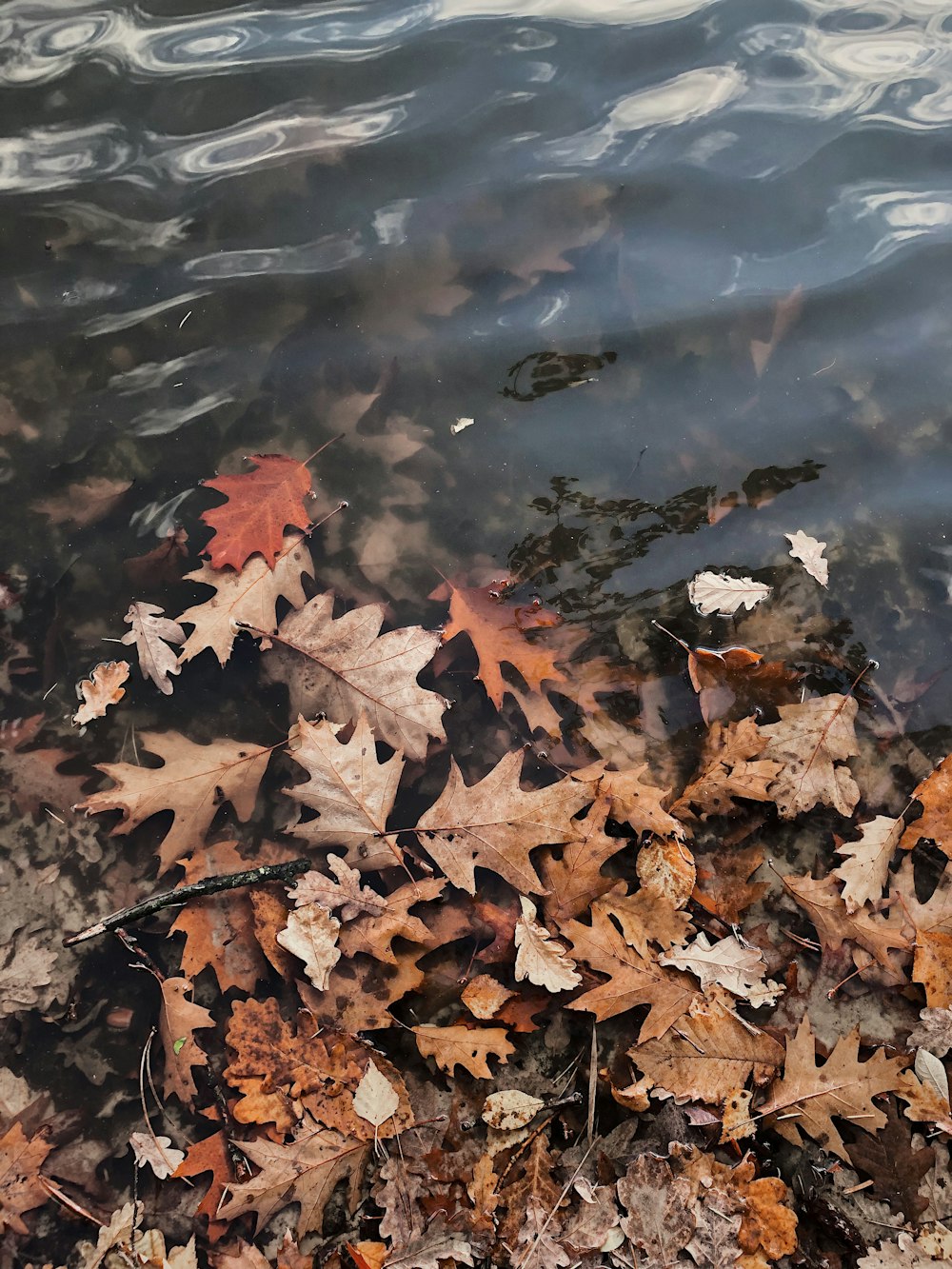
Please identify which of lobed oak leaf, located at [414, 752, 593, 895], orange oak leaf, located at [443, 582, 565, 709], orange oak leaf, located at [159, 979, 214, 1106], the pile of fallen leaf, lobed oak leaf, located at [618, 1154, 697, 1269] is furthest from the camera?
orange oak leaf, located at [443, 582, 565, 709]

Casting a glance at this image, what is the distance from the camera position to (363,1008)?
2.22 meters

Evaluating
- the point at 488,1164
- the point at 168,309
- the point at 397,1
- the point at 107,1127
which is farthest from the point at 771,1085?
the point at 397,1

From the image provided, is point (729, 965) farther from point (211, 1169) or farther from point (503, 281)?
point (503, 281)

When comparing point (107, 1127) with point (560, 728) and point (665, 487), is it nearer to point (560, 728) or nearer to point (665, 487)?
point (560, 728)

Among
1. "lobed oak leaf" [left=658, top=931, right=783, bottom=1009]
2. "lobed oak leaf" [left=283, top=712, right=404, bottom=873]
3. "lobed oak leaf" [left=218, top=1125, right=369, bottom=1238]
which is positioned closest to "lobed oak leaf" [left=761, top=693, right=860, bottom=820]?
"lobed oak leaf" [left=658, top=931, right=783, bottom=1009]

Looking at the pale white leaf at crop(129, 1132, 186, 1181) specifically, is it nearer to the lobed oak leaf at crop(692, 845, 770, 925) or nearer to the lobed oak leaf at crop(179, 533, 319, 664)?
the lobed oak leaf at crop(179, 533, 319, 664)

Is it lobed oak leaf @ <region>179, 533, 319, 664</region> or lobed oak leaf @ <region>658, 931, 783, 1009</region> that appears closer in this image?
lobed oak leaf @ <region>658, 931, 783, 1009</region>

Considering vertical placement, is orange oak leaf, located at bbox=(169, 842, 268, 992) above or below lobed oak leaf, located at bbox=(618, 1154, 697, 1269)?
above

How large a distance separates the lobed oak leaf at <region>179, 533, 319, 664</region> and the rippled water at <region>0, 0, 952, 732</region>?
0.49 ft

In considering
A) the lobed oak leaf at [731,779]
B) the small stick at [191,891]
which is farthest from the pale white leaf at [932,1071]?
the small stick at [191,891]

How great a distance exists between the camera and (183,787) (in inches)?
94.3

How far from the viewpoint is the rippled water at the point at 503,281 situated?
272 cm

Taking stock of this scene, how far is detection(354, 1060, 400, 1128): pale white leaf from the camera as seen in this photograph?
213cm

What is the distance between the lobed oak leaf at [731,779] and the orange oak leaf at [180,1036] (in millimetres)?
1457
